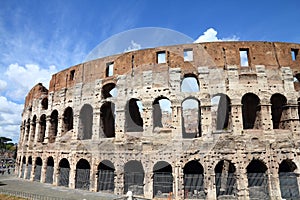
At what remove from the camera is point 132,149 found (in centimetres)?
1407

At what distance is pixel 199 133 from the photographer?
601 inches

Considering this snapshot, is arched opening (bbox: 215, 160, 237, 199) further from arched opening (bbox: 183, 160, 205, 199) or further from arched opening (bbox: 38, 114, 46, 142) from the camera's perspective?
arched opening (bbox: 38, 114, 46, 142)

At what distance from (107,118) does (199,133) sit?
7.26m

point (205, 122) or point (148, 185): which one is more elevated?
point (205, 122)

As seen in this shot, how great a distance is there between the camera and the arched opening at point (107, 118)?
53.8 ft

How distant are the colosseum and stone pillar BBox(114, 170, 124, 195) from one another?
6 centimetres

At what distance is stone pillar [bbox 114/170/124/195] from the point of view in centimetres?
1374

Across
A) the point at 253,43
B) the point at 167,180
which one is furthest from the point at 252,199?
the point at 253,43

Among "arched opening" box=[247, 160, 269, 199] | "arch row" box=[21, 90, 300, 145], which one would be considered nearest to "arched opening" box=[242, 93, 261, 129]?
"arch row" box=[21, 90, 300, 145]

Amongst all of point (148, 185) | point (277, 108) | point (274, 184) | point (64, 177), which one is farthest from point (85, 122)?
point (277, 108)

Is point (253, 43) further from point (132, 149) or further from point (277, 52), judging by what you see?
point (132, 149)

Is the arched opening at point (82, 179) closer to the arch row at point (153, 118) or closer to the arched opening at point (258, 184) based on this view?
the arch row at point (153, 118)

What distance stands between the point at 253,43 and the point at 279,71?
247cm

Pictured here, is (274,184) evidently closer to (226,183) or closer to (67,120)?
(226,183)
